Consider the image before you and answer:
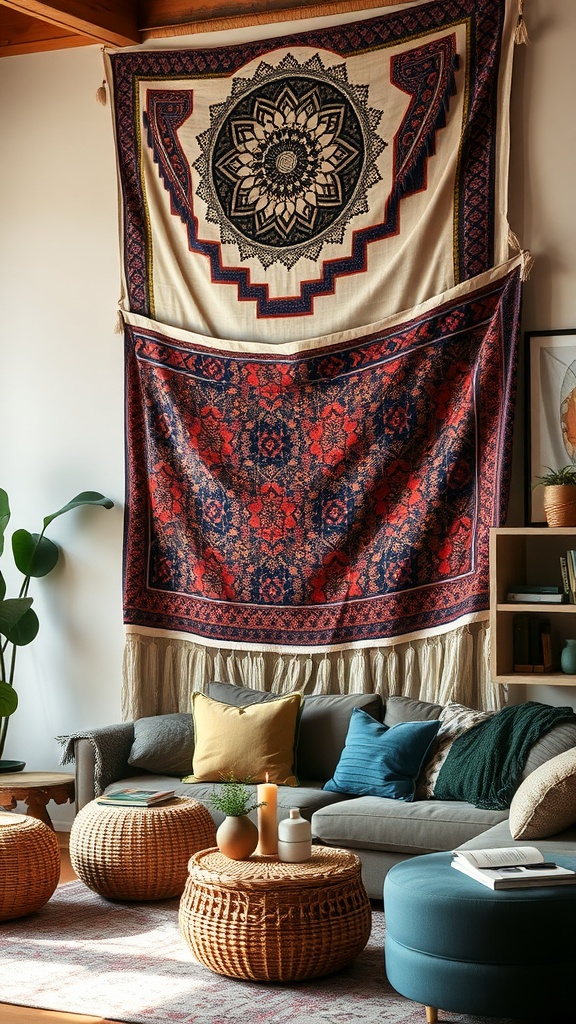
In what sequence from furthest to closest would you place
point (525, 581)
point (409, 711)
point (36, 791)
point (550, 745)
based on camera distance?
point (36, 791)
point (525, 581)
point (409, 711)
point (550, 745)

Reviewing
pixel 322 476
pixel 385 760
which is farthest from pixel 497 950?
pixel 322 476

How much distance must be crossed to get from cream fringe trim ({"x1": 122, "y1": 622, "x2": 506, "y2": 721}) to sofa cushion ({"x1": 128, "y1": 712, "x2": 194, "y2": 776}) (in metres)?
0.38

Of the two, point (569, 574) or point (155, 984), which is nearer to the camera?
point (155, 984)

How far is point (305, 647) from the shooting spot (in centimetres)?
495

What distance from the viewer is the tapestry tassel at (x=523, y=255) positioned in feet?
14.9

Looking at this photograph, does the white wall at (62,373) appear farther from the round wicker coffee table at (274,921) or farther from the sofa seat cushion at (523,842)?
the sofa seat cushion at (523,842)

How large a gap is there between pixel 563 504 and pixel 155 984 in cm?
209

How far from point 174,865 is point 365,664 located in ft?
3.81

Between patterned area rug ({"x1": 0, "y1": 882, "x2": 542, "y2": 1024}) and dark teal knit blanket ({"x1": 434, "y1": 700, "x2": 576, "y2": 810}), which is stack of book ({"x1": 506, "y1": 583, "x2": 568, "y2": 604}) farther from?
patterned area rug ({"x1": 0, "y1": 882, "x2": 542, "y2": 1024})

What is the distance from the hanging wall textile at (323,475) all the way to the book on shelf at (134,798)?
930mm

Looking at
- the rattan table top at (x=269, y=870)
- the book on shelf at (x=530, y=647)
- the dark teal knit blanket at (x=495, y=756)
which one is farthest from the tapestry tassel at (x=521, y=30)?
the rattan table top at (x=269, y=870)

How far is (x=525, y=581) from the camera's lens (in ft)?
15.1

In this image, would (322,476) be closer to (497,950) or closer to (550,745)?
(550,745)

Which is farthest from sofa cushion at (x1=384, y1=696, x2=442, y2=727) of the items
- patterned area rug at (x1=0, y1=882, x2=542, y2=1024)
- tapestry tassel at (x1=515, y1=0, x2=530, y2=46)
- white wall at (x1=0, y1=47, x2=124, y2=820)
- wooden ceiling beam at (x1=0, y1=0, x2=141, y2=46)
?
wooden ceiling beam at (x1=0, y1=0, x2=141, y2=46)
